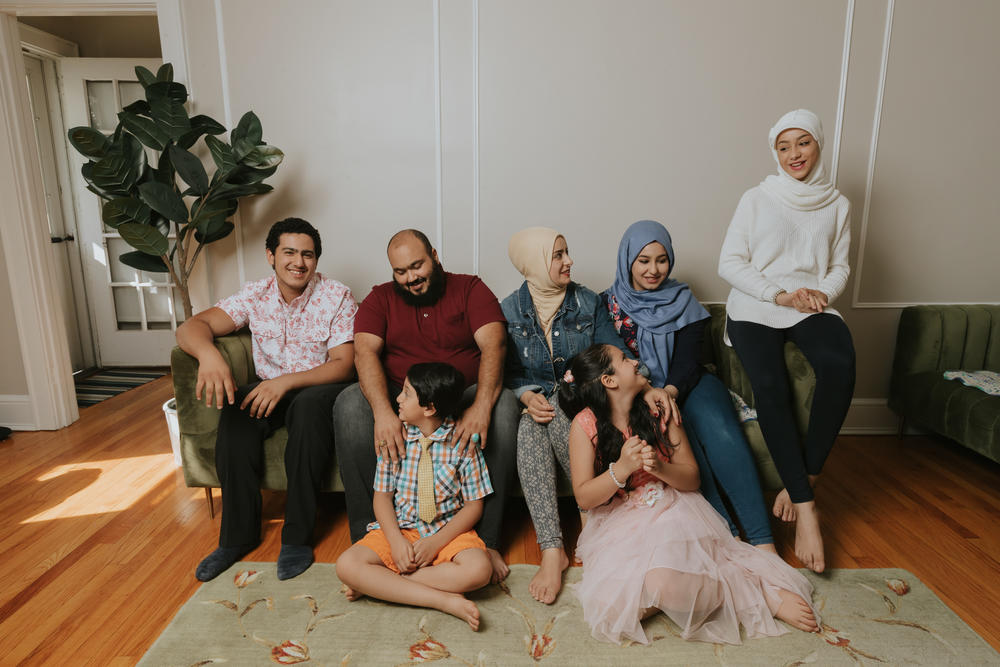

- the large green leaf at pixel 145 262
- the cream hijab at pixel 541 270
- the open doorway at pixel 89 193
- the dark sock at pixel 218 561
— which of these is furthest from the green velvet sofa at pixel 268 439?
the open doorway at pixel 89 193

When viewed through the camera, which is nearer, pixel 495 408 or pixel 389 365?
pixel 495 408

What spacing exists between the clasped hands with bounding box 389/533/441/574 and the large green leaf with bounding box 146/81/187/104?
207 centimetres

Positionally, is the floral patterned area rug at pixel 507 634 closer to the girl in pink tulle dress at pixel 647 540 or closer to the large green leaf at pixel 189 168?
the girl in pink tulle dress at pixel 647 540

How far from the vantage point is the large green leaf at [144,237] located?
2.37 m

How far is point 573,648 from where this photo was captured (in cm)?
142

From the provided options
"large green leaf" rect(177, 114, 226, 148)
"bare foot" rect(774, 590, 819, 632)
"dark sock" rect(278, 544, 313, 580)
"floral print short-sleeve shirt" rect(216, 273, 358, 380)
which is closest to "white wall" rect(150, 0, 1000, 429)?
"large green leaf" rect(177, 114, 226, 148)

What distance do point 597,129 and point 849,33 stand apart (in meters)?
1.22

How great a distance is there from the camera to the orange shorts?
1.60 meters

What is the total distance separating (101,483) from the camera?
7.83 ft

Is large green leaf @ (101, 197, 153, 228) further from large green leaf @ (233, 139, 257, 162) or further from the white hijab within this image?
the white hijab

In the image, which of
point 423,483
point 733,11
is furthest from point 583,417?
point 733,11

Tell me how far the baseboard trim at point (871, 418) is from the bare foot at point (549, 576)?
6.66ft

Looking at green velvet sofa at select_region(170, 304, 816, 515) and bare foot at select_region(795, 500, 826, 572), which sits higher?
green velvet sofa at select_region(170, 304, 816, 515)

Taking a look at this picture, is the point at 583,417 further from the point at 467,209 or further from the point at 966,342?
the point at 966,342
